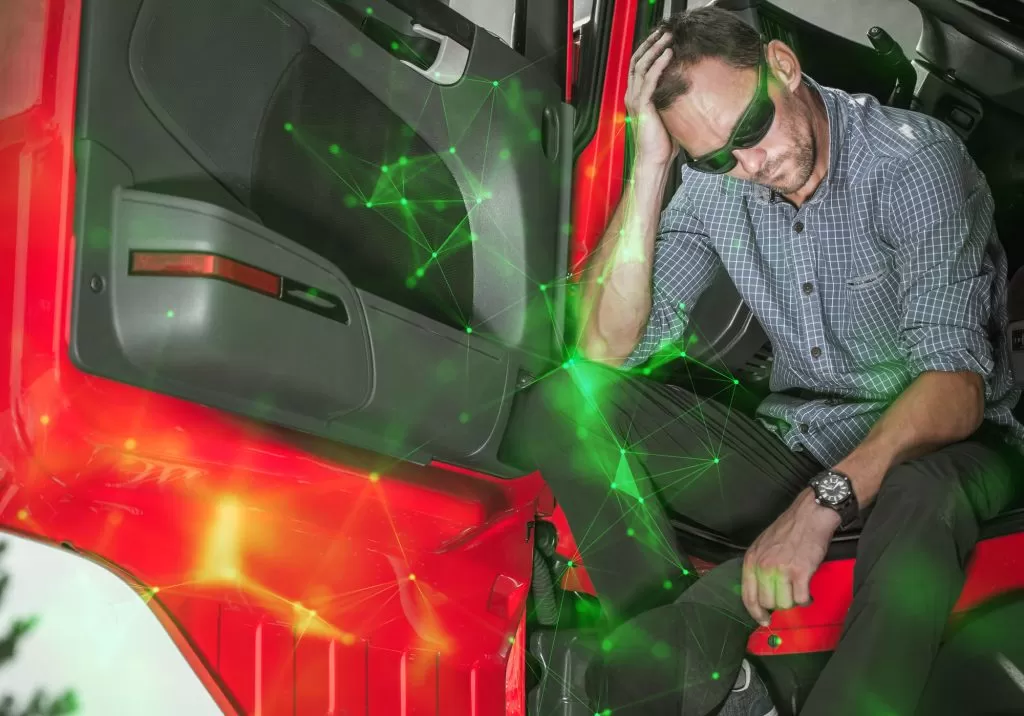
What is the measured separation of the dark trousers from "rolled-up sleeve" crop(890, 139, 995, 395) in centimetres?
13

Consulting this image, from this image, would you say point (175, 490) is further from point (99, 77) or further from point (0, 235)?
point (99, 77)

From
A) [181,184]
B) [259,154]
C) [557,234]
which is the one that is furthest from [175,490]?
[557,234]

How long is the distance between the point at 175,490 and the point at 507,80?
31.4 inches

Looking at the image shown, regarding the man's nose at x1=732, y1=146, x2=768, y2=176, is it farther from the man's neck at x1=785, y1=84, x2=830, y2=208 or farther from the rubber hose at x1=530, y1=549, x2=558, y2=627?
the rubber hose at x1=530, y1=549, x2=558, y2=627

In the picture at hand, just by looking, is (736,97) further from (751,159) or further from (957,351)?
(957,351)

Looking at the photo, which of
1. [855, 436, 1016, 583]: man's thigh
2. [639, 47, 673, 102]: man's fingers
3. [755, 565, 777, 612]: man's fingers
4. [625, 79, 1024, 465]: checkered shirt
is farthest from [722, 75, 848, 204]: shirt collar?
[755, 565, 777, 612]: man's fingers

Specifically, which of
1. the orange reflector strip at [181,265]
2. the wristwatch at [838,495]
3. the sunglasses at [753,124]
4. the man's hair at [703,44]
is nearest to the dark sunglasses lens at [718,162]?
the sunglasses at [753,124]

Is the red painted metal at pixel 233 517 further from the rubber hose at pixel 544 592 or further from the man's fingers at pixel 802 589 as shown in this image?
the man's fingers at pixel 802 589

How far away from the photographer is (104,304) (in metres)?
0.79

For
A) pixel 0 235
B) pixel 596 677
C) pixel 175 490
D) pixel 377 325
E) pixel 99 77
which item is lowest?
pixel 596 677

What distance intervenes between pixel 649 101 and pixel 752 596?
2.50 ft

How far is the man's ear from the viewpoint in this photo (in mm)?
1297

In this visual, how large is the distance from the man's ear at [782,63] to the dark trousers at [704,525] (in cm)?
52

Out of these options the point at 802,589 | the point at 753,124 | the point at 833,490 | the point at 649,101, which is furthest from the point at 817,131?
the point at 802,589
